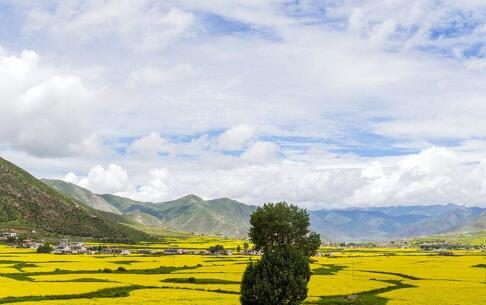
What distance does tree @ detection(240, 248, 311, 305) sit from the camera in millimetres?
53406

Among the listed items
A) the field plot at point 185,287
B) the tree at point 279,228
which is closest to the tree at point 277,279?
the field plot at point 185,287

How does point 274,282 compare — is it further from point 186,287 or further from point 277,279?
point 186,287

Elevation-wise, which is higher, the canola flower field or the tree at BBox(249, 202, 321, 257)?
the tree at BBox(249, 202, 321, 257)

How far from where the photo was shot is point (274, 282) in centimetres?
5397


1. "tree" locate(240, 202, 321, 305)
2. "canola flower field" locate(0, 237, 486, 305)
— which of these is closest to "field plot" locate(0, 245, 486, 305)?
"canola flower field" locate(0, 237, 486, 305)

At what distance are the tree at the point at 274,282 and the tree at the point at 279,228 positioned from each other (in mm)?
42000

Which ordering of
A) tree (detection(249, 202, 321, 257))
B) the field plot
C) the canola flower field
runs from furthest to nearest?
tree (detection(249, 202, 321, 257)) < the field plot < the canola flower field

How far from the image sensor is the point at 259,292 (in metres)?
53.3

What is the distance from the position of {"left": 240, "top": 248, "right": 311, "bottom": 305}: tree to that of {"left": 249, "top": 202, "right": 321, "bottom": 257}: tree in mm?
42000

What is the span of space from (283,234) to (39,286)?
43.7 meters

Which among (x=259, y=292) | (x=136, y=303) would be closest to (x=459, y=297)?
(x=259, y=292)

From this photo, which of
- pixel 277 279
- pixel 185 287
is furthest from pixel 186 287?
pixel 277 279

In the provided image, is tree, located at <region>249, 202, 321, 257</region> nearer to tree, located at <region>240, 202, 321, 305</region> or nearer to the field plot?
the field plot

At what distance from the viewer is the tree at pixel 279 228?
99125 mm
